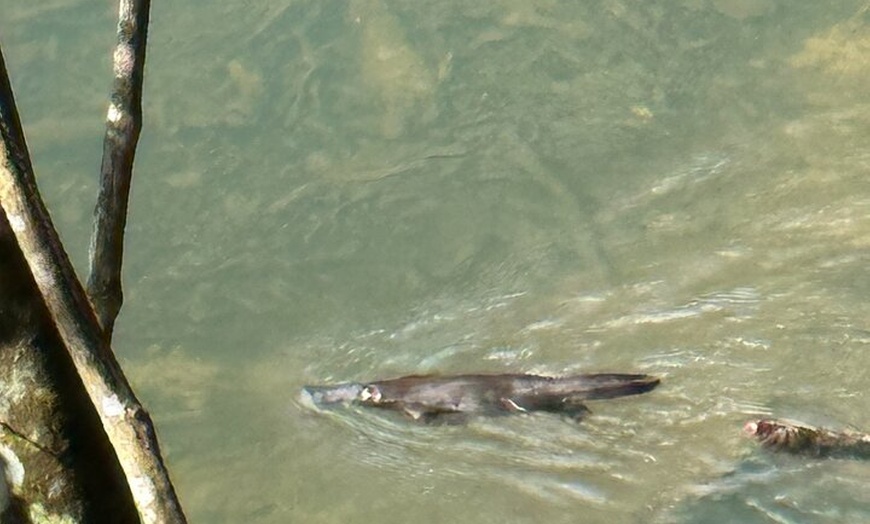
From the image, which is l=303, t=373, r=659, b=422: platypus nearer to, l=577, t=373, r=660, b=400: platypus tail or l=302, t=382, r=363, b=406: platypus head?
l=577, t=373, r=660, b=400: platypus tail

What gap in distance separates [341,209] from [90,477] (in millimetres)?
5725

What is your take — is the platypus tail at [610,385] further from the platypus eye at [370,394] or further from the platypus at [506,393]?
the platypus eye at [370,394]

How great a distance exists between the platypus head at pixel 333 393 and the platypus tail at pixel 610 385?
130 centimetres

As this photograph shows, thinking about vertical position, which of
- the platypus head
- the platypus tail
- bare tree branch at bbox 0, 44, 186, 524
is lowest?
the platypus tail

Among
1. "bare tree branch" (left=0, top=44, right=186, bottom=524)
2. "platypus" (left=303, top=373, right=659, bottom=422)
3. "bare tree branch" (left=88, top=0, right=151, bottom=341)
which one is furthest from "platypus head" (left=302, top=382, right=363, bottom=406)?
"bare tree branch" (left=0, top=44, right=186, bottom=524)

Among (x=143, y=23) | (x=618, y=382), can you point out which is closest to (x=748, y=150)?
(x=618, y=382)

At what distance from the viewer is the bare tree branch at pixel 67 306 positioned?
176 cm

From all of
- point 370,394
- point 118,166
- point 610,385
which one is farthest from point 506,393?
point 118,166

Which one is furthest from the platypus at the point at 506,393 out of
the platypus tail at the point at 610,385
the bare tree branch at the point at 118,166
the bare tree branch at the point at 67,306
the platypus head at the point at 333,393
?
the bare tree branch at the point at 67,306

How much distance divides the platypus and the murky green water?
104 millimetres

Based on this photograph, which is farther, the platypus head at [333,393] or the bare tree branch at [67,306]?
the platypus head at [333,393]

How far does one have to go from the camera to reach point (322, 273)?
7.29 meters

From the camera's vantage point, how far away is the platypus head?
666cm

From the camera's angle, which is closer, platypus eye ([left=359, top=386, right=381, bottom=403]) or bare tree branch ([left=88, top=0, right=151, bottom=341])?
bare tree branch ([left=88, top=0, right=151, bottom=341])
